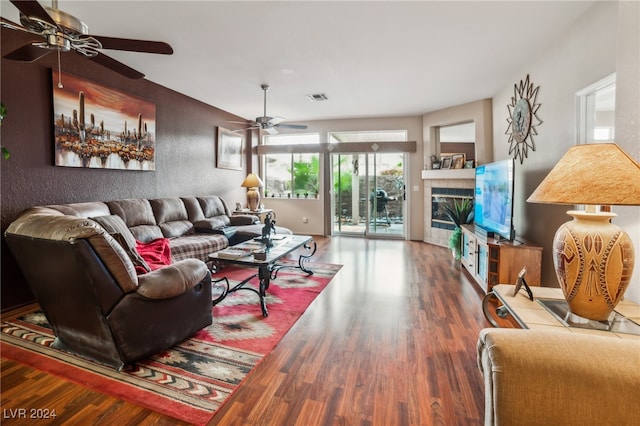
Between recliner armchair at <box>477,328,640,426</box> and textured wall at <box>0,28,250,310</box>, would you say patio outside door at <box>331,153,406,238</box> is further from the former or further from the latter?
recliner armchair at <box>477,328,640,426</box>

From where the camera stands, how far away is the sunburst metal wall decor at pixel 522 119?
141 inches

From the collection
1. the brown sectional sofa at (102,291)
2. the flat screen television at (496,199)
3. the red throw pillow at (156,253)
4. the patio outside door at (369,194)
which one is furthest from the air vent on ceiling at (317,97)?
the brown sectional sofa at (102,291)

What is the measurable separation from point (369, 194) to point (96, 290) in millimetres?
5841

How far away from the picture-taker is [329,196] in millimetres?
7203

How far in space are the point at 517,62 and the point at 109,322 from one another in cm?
478

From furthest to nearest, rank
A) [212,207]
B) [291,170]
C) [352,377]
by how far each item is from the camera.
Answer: [291,170]
[212,207]
[352,377]

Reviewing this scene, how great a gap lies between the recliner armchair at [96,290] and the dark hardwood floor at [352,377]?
0.92ft

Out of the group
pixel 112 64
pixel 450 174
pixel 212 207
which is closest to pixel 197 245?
pixel 212 207

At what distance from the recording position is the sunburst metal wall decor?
11.7 ft

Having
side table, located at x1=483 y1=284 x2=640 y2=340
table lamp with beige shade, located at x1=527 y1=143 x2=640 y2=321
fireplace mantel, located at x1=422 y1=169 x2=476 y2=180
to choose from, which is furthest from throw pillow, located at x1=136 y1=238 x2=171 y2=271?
fireplace mantel, located at x1=422 y1=169 x2=476 y2=180

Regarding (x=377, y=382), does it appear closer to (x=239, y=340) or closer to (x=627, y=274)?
(x=239, y=340)

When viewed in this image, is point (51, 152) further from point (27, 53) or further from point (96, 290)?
point (96, 290)

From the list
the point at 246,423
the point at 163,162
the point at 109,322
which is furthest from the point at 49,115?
the point at 246,423

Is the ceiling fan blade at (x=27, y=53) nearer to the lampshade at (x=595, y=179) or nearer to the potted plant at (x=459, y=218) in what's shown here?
the lampshade at (x=595, y=179)
